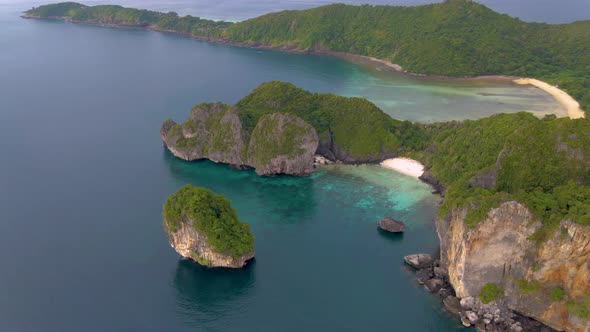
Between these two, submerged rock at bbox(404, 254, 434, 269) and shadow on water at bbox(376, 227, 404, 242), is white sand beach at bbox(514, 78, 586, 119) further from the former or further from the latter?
submerged rock at bbox(404, 254, 434, 269)

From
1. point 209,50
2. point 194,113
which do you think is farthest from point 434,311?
point 209,50

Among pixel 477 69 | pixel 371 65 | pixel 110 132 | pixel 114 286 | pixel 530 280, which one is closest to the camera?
pixel 530 280

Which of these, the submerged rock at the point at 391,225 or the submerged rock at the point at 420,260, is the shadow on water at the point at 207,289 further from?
the submerged rock at the point at 420,260

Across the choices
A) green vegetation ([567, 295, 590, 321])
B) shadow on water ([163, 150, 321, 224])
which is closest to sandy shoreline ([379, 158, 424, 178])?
shadow on water ([163, 150, 321, 224])

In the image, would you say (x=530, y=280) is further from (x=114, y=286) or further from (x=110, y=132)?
(x=110, y=132)

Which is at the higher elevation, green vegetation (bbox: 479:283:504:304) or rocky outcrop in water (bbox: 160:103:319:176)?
rocky outcrop in water (bbox: 160:103:319:176)

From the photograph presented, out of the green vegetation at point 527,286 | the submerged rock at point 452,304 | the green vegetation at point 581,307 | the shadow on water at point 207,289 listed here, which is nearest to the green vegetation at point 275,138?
the shadow on water at point 207,289
